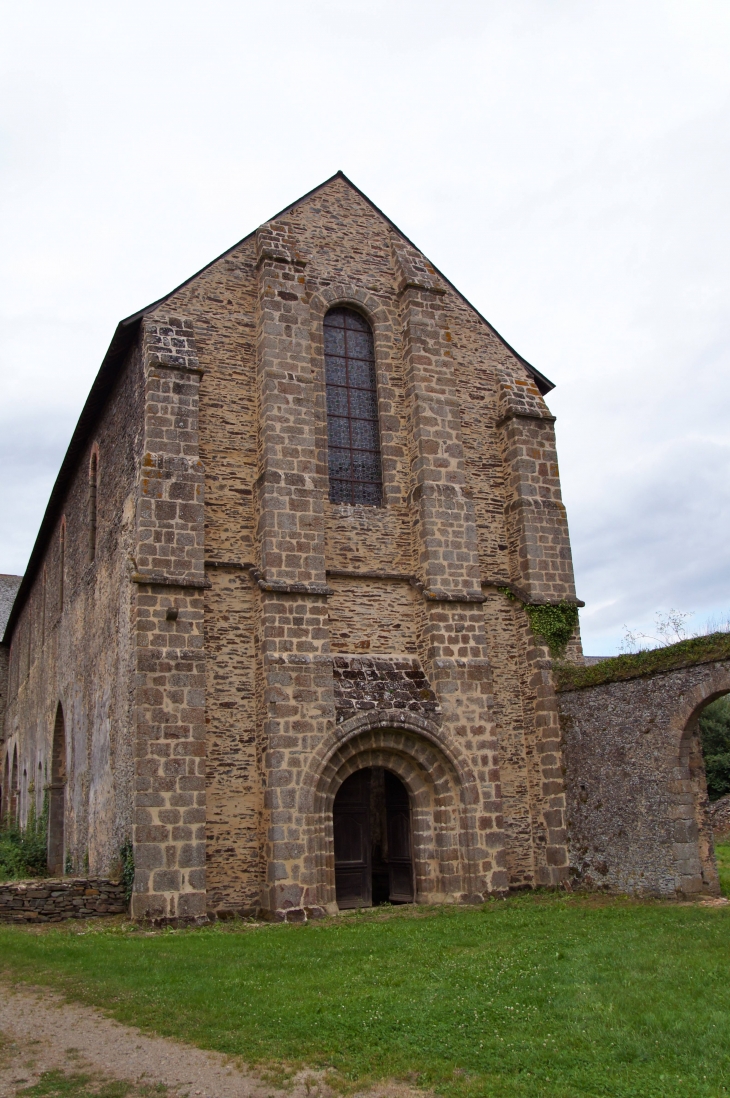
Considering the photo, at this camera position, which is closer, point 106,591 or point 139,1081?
point 139,1081

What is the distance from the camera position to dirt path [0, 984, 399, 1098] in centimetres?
534

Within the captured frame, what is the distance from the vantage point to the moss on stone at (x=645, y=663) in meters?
12.0

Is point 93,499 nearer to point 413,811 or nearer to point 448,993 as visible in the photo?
point 413,811

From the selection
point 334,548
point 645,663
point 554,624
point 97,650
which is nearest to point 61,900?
point 97,650

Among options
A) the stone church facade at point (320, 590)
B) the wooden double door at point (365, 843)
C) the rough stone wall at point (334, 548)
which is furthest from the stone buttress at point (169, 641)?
the wooden double door at point (365, 843)

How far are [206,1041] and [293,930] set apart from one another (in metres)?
5.01

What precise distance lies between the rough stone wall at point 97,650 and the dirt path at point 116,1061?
221 inches

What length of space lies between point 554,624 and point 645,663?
2.33 m

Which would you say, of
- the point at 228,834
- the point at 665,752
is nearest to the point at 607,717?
the point at 665,752

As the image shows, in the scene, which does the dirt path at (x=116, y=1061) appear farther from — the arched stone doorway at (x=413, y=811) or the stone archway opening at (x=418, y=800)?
the stone archway opening at (x=418, y=800)

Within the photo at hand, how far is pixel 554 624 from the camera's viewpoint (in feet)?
49.4

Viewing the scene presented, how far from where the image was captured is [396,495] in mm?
15125

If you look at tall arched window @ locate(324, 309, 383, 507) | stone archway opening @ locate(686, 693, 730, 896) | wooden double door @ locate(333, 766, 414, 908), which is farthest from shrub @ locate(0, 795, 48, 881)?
stone archway opening @ locate(686, 693, 730, 896)

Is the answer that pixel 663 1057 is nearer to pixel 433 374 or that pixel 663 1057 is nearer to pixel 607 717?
pixel 607 717
